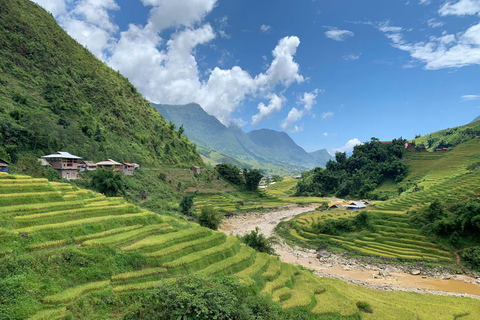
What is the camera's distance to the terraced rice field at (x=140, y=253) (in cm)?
1349

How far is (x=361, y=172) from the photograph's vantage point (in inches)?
3681

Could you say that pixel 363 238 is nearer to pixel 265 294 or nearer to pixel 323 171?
pixel 265 294

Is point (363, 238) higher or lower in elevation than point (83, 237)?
lower

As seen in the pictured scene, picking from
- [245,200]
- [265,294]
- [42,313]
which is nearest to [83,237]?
[42,313]

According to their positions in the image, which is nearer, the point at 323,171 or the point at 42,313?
the point at 42,313

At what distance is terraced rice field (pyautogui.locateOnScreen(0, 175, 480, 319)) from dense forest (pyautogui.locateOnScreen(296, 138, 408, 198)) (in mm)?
70879

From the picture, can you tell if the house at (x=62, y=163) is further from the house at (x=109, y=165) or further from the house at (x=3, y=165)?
the house at (x=109, y=165)

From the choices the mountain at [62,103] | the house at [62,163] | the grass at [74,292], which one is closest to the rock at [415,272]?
the grass at [74,292]

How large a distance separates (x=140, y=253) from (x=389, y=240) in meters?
40.4

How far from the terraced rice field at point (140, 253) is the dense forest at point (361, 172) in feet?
233

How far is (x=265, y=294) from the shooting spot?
53.1ft

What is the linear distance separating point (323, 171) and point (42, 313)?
10947 centimetres

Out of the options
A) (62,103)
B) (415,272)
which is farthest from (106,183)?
(415,272)

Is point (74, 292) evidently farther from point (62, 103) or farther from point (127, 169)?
point (62, 103)
